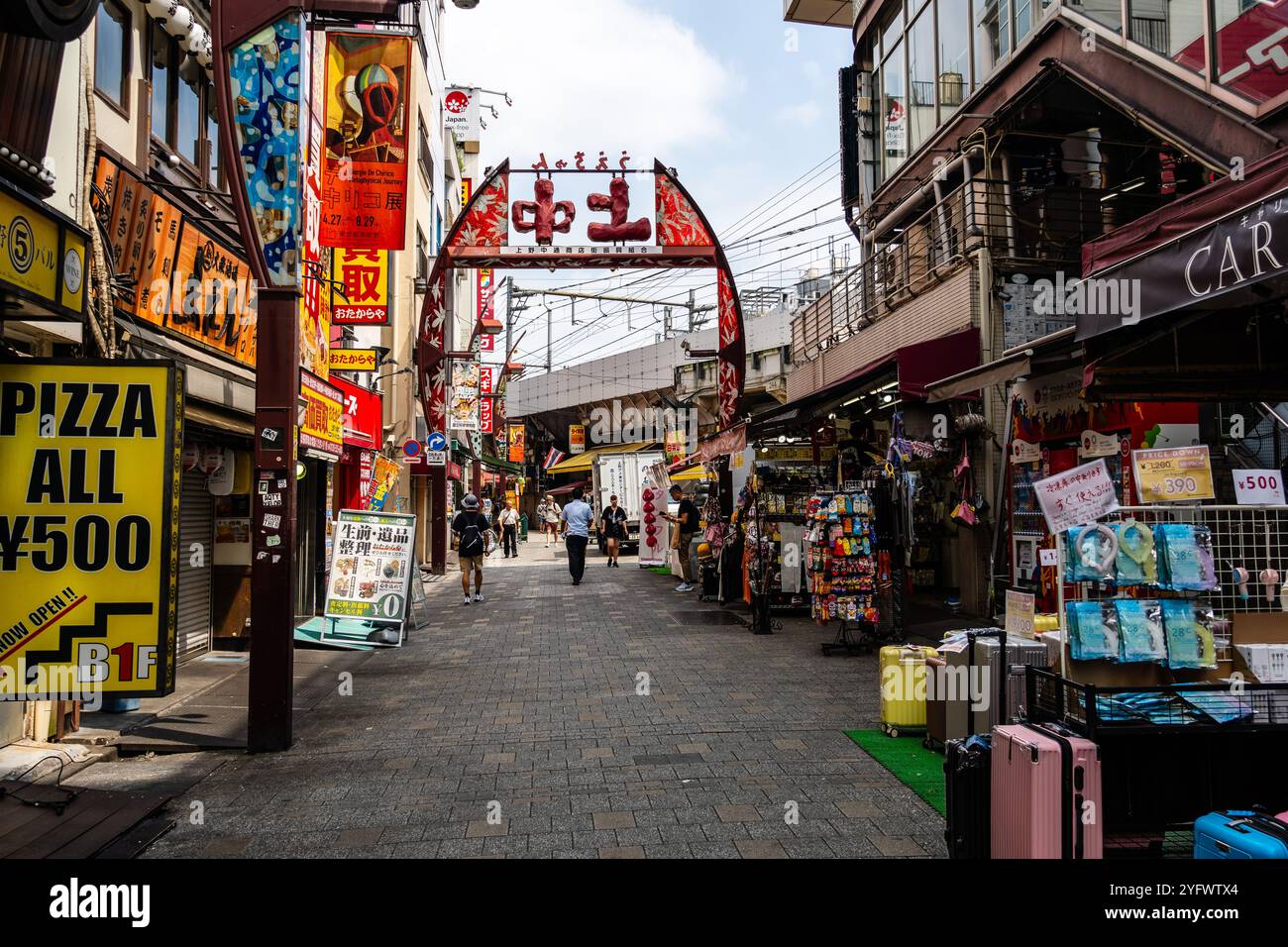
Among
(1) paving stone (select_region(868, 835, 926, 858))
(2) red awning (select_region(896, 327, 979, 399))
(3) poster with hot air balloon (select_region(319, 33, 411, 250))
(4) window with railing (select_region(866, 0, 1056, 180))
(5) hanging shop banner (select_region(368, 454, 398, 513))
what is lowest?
(1) paving stone (select_region(868, 835, 926, 858))

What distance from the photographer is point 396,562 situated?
11.8 metres

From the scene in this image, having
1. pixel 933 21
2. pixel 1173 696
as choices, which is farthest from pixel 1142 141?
pixel 1173 696

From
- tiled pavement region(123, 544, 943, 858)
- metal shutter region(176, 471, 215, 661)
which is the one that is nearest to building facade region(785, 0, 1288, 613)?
tiled pavement region(123, 544, 943, 858)

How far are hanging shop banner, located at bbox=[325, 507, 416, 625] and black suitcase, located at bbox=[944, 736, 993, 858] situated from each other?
893 cm

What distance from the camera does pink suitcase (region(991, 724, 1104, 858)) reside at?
3.62m

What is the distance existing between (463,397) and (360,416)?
14033mm

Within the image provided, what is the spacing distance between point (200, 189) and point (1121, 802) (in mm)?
9532

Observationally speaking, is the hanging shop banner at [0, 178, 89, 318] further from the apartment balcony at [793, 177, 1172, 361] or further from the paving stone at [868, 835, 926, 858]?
the apartment balcony at [793, 177, 1172, 361]

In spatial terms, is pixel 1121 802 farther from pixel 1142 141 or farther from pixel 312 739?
pixel 1142 141

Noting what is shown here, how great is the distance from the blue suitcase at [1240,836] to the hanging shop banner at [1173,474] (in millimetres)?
1868

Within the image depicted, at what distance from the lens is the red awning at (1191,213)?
4109 millimetres

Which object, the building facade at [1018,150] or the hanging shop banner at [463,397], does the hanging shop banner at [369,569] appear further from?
the hanging shop banner at [463,397]

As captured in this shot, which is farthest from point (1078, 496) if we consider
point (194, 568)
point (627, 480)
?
point (627, 480)

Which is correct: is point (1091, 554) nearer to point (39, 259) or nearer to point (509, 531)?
point (39, 259)
